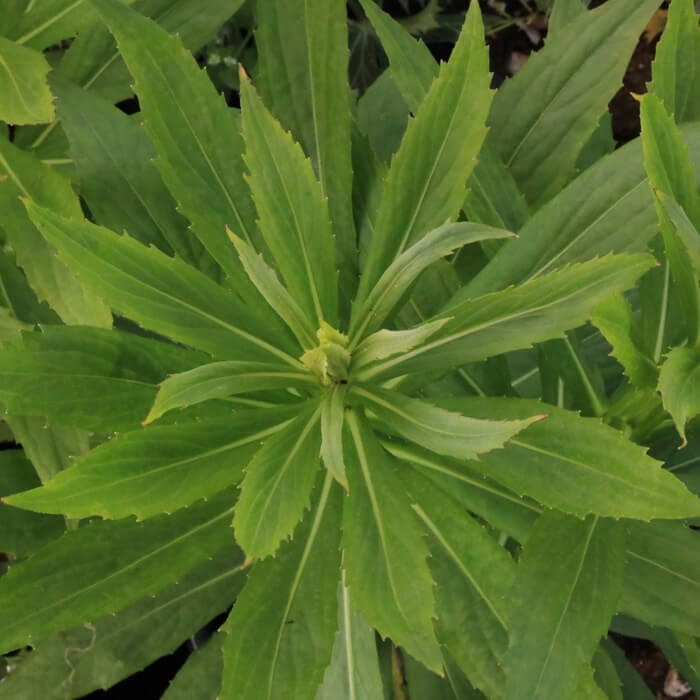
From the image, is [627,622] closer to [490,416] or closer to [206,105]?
[490,416]

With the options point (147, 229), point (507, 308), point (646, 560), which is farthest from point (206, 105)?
point (646, 560)

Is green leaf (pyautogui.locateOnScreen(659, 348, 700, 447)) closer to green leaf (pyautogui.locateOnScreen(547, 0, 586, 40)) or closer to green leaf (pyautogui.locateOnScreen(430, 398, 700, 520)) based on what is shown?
green leaf (pyautogui.locateOnScreen(430, 398, 700, 520))

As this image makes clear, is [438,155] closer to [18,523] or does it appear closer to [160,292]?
[160,292]

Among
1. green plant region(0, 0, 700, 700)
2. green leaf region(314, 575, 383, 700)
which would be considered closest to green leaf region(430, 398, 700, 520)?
green plant region(0, 0, 700, 700)

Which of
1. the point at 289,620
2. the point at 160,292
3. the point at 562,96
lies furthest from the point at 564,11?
the point at 289,620

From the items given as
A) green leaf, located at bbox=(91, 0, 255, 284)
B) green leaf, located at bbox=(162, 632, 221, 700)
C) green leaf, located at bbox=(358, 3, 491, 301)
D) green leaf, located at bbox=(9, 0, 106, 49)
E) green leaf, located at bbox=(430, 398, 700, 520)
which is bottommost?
green leaf, located at bbox=(162, 632, 221, 700)

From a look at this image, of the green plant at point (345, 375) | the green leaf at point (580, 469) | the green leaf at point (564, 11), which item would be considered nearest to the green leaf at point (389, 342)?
the green plant at point (345, 375)
